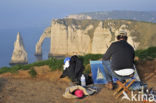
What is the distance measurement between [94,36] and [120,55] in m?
62.8

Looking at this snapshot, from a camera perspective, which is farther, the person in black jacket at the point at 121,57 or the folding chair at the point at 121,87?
the folding chair at the point at 121,87

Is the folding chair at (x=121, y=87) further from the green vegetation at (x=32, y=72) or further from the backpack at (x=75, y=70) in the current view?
the green vegetation at (x=32, y=72)

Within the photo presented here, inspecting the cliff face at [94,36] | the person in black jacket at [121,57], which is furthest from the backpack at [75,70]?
the cliff face at [94,36]

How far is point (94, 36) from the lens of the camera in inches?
2670

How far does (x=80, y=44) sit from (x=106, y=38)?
15865 millimetres

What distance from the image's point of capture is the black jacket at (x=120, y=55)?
5.49 metres

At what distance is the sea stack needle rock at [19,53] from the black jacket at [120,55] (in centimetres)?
7265

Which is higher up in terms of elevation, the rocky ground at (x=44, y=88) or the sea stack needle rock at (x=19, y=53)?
the rocky ground at (x=44, y=88)

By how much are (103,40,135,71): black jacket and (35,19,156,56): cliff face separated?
54.0 m

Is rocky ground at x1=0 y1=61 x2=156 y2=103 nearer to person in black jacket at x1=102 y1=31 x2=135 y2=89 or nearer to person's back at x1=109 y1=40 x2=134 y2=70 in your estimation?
person in black jacket at x1=102 y1=31 x2=135 y2=89

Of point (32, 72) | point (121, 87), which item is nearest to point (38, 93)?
point (32, 72)

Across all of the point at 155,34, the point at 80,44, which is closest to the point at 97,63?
the point at 155,34

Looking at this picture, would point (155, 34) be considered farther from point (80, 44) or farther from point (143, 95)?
point (143, 95)

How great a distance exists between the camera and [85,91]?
6148 mm
